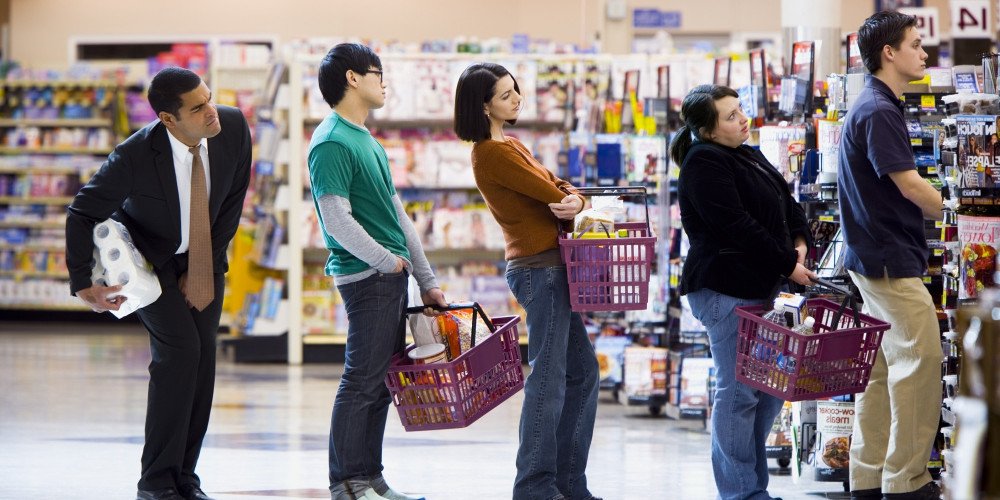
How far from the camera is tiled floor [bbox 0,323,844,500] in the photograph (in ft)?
16.2

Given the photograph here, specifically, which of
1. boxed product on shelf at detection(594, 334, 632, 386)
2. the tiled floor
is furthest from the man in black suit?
boxed product on shelf at detection(594, 334, 632, 386)

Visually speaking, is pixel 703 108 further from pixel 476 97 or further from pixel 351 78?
pixel 351 78

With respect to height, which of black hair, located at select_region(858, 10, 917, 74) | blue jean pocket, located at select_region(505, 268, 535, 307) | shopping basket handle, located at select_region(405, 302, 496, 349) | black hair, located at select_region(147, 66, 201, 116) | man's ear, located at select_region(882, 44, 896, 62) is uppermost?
black hair, located at select_region(858, 10, 917, 74)

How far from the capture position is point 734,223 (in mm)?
3881

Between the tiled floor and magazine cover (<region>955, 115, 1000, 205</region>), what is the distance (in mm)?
1363

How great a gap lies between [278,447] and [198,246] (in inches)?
76.2

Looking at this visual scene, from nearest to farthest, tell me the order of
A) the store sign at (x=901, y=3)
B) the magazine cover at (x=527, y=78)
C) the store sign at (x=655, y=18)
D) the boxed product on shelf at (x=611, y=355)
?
1. the boxed product on shelf at (x=611, y=355)
2. the magazine cover at (x=527, y=78)
3. the store sign at (x=901, y=3)
4. the store sign at (x=655, y=18)

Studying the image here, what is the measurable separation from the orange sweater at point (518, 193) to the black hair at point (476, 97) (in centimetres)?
5

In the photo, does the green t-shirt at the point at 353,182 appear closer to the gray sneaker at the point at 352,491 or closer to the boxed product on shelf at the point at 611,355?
the gray sneaker at the point at 352,491

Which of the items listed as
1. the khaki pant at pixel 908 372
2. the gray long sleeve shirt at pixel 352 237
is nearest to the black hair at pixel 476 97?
the gray long sleeve shirt at pixel 352 237

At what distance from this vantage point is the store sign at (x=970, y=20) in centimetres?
1063

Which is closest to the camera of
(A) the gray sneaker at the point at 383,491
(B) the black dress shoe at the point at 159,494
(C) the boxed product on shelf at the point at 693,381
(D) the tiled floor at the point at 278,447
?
(B) the black dress shoe at the point at 159,494

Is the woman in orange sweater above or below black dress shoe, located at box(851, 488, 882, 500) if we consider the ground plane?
above

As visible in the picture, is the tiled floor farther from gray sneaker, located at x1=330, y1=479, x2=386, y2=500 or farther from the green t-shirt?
the green t-shirt
